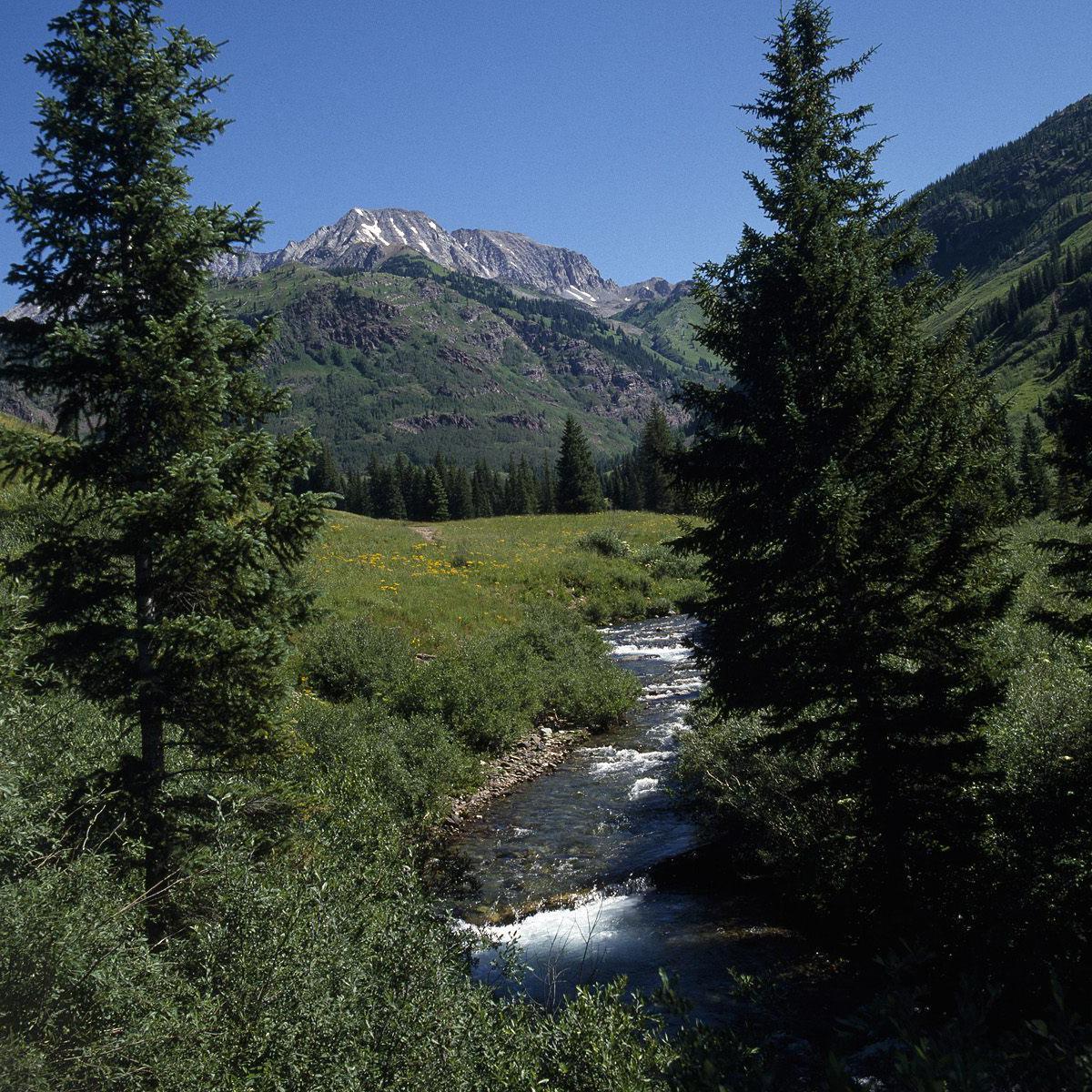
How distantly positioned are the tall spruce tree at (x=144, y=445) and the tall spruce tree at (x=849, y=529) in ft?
19.7

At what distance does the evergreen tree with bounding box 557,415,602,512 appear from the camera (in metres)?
79.7

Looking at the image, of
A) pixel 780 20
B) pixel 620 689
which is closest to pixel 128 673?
pixel 780 20

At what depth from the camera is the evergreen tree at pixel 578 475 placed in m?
79.7

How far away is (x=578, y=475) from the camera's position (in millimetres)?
81125

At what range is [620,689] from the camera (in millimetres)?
21875

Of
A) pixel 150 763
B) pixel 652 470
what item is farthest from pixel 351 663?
pixel 652 470

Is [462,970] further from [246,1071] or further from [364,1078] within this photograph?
[246,1071]

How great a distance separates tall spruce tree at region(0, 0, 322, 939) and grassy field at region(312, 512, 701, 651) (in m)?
13.0

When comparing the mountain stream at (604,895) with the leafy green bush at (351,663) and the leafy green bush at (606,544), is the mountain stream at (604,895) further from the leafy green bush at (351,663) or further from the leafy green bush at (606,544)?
the leafy green bush at (606,544)

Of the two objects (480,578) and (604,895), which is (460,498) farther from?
(604,895)

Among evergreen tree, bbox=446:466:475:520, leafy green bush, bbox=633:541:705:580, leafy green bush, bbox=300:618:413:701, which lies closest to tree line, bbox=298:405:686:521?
evergreen tree, bbox=446:466:475:520

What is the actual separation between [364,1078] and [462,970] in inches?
72.8

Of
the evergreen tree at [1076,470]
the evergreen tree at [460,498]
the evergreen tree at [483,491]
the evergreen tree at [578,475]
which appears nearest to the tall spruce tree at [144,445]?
the evergreen tree at [1076,470]

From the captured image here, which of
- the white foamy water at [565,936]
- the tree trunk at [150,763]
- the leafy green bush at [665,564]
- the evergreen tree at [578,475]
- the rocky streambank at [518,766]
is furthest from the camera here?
the evergreen tree at [578,475]
